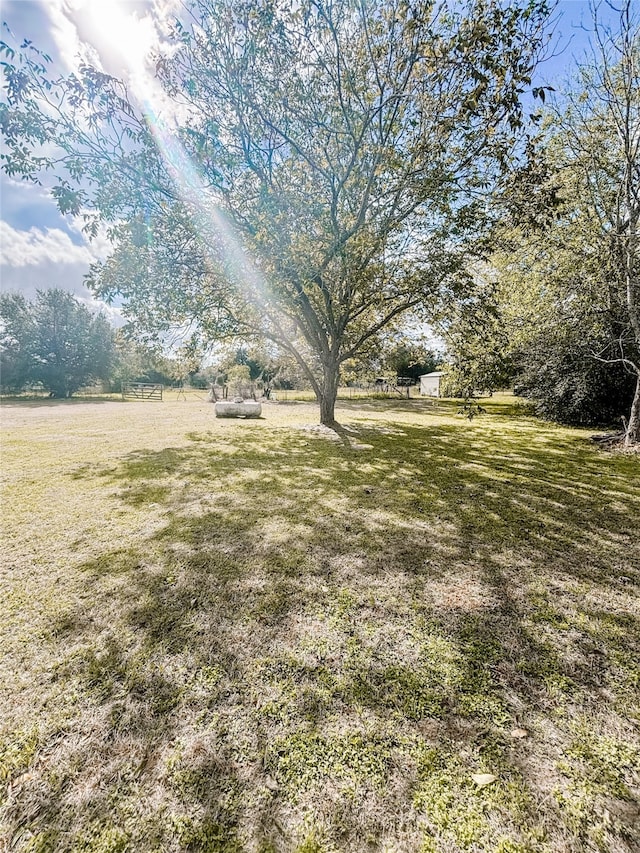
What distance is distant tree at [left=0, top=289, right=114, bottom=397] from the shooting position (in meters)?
26.4

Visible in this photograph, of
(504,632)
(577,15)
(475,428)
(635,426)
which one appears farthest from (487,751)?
(475,428)

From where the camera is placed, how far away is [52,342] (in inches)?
1073

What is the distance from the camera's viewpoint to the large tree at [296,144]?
604cm

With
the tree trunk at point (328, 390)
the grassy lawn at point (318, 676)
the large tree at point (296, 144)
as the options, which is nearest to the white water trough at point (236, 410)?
the tree trunk at point (328, 390)

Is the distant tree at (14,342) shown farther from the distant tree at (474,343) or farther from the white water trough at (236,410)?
the distant tree at (474,343)

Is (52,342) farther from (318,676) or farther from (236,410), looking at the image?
(318,676)

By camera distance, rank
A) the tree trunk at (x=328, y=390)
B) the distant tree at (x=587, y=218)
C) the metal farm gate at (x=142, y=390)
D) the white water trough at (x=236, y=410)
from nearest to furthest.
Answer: the distant tree at (x=587, y=218), the tree trunk at (x=328, y=390), the white water trough at (x=236, y=410), the metal farm gate at (x=142, y=390)

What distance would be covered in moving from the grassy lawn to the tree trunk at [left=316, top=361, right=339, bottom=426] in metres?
6.67

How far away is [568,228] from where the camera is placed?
9.09 meters

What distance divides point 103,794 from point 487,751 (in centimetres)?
161

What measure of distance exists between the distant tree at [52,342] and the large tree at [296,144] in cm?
2419

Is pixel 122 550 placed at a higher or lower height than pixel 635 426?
lower

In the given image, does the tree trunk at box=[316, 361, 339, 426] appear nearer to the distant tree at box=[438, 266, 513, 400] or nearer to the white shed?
the distant tree at box=[438, 266, 513, 400]

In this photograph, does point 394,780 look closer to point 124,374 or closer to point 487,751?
point 487,751
